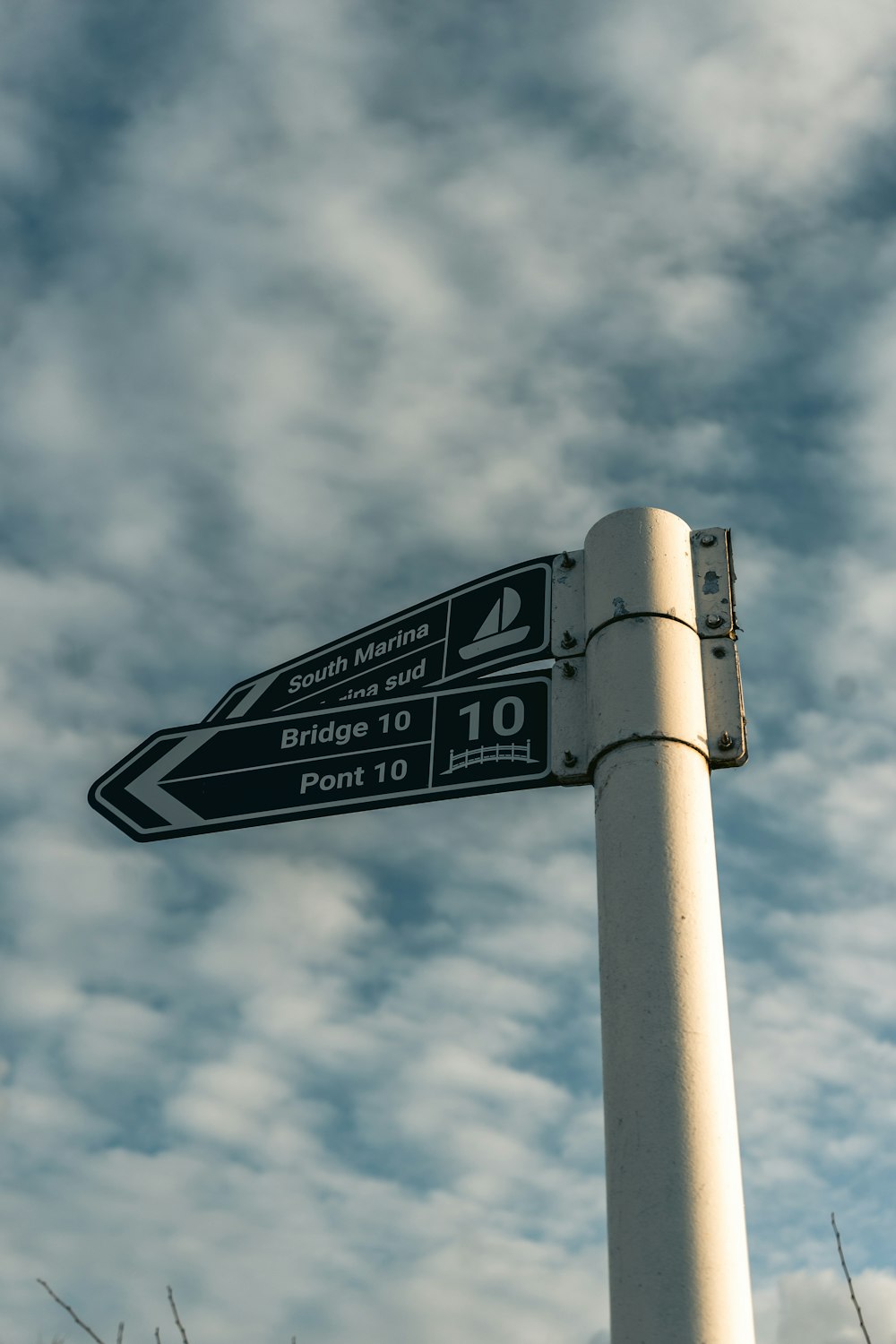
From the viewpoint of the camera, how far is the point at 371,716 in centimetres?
344

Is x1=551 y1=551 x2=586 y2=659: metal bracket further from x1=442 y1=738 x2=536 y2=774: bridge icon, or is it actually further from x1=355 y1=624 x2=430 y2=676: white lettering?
x1=355 y1=624 x2=430 y2=676: white lettering

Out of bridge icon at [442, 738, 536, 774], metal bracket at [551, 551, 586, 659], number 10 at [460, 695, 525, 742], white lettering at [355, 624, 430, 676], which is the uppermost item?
white lettering at [355, 624, 430, 676]

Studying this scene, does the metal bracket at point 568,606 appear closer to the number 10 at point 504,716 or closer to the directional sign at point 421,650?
the directional sign at point 421,650

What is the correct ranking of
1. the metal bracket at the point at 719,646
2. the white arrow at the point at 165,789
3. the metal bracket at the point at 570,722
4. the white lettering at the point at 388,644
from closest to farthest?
the metal bracket at the point at 719,646
the metal bracket at the point at 570,722
the white arrow at the point at 165,789
the white lettering at the point at 388,644

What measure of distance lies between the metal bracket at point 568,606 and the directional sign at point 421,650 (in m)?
0.03

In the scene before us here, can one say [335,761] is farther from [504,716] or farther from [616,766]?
[616,766]

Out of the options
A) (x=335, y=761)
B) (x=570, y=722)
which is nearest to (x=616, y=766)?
(x=570, y=722)

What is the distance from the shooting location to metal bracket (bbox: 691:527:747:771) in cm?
286

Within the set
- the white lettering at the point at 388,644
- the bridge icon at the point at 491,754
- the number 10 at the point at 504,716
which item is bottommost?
the bridge icon at the point at 491,754

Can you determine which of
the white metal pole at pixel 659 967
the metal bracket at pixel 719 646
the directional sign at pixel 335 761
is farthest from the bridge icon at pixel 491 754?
the metal bracket at pixel 719 646

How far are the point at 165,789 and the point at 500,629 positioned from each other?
0.99 metres

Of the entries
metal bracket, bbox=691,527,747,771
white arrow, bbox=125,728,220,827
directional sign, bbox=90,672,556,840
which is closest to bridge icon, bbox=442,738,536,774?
directional sign, bbox=90,672,556,840

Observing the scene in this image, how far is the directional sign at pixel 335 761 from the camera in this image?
3150 millimetres

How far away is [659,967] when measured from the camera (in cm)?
249
